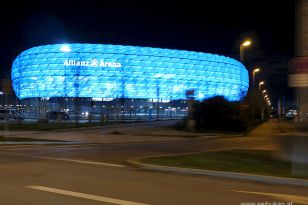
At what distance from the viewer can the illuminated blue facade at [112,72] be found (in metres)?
132

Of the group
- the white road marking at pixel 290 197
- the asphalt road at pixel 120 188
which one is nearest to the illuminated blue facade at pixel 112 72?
the asphalt road at pixel 120 188

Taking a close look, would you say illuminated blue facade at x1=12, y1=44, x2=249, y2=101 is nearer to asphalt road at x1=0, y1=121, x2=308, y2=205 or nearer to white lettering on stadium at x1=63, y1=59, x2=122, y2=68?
white lettering on stadium at x1=63, y1=59, x2=122, y2=68

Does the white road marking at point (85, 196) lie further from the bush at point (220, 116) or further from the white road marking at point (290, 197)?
the bush at point (220, 116)

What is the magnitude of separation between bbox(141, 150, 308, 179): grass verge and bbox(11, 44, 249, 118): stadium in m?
106

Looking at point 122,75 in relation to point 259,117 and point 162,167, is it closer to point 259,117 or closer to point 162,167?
point 259,117

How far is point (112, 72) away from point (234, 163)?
122 m

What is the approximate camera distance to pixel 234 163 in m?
16.0

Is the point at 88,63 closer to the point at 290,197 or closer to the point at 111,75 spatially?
the point at 111,75

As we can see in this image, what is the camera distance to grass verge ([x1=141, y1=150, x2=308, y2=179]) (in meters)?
14.2

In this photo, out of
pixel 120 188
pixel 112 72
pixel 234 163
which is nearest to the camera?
pixel 120 188

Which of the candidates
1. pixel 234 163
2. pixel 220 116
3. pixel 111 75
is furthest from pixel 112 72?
pixel 234 163

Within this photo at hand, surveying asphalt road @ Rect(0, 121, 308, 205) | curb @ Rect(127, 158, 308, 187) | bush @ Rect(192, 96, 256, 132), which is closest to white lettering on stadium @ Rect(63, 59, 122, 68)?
bush @ Rect(192, 96, 256, 132)

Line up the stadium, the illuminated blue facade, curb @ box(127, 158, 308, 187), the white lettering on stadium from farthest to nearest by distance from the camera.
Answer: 1. the illuminated blue facade
2. the white lettering on stadium
3. the stadium
4. curb @ box(127, 158, 308, 187)

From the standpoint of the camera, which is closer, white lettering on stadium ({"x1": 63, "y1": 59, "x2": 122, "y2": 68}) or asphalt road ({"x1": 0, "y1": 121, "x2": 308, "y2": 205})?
asphalt road ({"x1": 0, "y1": 121, "x2": 308, "y2": 205})
